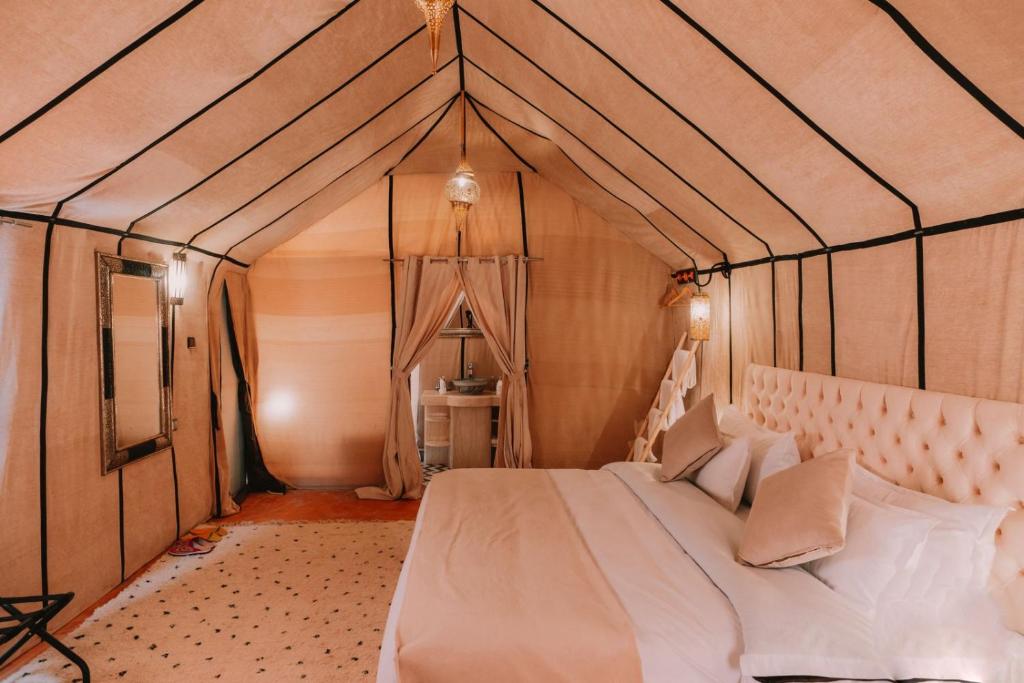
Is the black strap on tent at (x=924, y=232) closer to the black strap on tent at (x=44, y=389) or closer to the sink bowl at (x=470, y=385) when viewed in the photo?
the sink bowl at (x=470, y=385)

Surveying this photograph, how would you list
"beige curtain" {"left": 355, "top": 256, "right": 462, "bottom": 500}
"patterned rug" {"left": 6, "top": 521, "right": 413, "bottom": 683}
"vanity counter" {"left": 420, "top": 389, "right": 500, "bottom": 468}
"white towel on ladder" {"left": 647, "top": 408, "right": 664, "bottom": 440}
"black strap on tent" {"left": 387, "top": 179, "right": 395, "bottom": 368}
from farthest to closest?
"vanity counter" {"left": 420, "top": 389, "right": 500, "bottom": 468} < "black strap on tent" {"left": 387, "top": 179, "right": 395, "bottom": 368} < "beige curtain" {"left": 355, "top": 256, "right": 462, "bottom": 500} < "white towel on ladder" {"left": 647, "top": 408, "right": 664, "bottom": 440} < "patterned rug" {"left": 6, "top": 521, "right": 413, "bottom": 683}

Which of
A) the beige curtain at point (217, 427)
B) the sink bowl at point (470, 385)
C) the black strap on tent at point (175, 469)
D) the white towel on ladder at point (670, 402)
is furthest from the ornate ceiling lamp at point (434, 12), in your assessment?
the sink bowl at point (470, 385)

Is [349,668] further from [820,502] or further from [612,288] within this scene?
[612,288]

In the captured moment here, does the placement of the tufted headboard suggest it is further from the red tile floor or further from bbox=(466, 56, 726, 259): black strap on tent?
the red tile floor

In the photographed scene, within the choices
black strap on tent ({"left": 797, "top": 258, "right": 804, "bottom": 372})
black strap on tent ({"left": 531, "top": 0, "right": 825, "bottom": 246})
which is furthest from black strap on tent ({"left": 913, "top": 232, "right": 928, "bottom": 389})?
black strap on tent ({"left": 797, "top": 258, "right": 804, "bottom": 372})

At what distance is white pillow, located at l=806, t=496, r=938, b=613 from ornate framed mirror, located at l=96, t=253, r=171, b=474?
3.58 m

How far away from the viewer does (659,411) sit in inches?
171

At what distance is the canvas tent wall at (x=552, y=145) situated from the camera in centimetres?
162

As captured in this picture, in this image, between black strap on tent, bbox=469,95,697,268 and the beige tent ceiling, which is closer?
the beige tent ceiling

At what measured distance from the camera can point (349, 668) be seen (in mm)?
2264

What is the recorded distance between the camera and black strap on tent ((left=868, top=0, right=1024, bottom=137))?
4.51ft

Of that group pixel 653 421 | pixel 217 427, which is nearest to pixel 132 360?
pixel 217 427

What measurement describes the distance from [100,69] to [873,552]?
3189 mm

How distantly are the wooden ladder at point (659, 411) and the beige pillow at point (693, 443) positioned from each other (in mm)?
934
